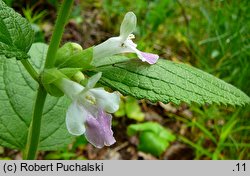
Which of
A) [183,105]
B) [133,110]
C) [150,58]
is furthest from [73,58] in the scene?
[183,105]

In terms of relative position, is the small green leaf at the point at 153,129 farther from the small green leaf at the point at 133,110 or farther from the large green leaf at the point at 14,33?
the large green leaf at the point at 14,33

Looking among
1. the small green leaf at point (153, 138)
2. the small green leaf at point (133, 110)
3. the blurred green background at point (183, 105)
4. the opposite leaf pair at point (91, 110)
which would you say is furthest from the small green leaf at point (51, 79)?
the small green leaf at point (133, 110)

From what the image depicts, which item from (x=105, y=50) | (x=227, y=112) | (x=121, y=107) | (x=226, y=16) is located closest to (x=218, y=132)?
(x=227, y=112)

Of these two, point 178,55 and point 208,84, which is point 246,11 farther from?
point 208,84

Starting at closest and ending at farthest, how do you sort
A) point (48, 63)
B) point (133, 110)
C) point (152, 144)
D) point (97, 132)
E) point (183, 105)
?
1. point (97, 132)
2. point (48, 63)
3. point (152, 144)
4. point (133, 110)
5. point (183, 105)

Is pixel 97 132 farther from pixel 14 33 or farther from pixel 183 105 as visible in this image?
pixel 183 105

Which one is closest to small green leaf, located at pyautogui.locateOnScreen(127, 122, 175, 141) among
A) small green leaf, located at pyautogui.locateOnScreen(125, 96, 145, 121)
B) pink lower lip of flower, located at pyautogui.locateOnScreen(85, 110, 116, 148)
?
small green leaf, located at pyautogui.locateOnScreen(125, 96, 145, 121)
